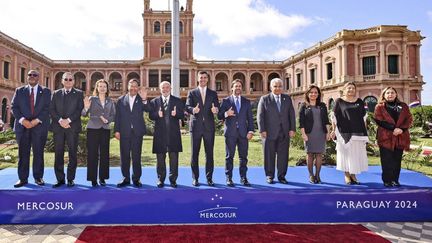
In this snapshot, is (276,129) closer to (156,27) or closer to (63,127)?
(63,127)

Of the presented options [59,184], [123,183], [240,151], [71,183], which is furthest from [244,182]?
[59,184]

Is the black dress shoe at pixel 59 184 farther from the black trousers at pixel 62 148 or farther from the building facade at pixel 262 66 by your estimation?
the building facade at pixel 262 66

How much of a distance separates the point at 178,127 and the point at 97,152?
4.29ft

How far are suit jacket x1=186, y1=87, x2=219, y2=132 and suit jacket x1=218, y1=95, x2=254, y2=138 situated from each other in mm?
160

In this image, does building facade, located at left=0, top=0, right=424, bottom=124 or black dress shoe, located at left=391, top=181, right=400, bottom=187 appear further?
building facade, located at left=0, top=0, right=424, bottom=124

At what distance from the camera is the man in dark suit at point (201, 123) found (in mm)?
5012

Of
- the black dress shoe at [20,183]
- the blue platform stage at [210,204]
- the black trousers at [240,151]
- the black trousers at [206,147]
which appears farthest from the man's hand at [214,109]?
the black dress shoe at [20,183]

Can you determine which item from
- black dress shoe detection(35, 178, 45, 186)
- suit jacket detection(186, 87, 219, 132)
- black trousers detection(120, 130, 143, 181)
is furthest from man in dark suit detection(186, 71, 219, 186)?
black dress shoe detection(35, 178, 45, 186)

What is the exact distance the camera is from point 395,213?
4.75 metres

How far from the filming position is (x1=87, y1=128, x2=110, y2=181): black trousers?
4.98m

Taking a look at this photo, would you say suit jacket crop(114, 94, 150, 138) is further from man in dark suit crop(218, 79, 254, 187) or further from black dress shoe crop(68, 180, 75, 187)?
man in dark suit crop(218, 79, 254, 187)

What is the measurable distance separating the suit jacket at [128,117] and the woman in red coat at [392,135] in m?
3.70

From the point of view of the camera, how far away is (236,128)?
5117mm

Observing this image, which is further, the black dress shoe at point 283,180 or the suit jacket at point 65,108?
the black dress shoe at point 283,180
